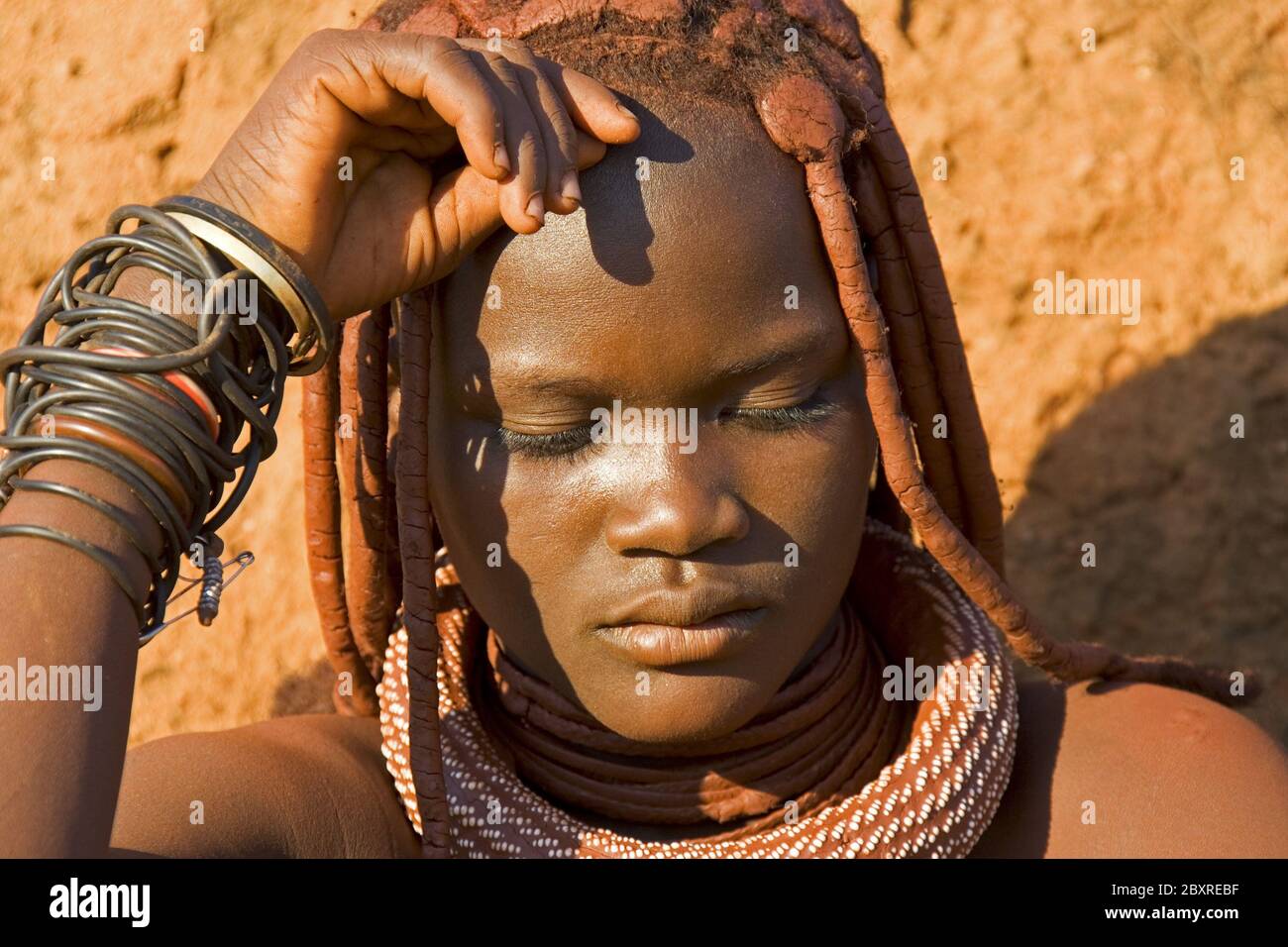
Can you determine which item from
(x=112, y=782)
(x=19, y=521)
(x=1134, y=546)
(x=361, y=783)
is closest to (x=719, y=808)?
(x=361, y=783)

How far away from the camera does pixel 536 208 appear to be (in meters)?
1.93

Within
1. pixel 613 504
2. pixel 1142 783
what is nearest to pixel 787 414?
pixel 613 504

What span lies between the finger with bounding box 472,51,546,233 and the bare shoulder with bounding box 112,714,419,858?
3.14ft

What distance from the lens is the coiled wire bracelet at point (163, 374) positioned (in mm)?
1858

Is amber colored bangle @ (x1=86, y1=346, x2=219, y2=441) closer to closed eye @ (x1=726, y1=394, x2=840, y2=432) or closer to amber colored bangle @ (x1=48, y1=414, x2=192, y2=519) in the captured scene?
amber colored bangle @ (x1=48, y1=414, x2=192, y2=519)

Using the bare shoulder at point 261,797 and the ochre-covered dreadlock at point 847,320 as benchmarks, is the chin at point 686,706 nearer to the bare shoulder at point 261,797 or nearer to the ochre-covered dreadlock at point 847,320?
the ochre-covered dreadlock at point 847,320

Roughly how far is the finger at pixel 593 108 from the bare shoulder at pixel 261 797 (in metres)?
1.08

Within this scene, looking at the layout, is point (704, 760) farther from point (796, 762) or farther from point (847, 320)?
point (847, 320)

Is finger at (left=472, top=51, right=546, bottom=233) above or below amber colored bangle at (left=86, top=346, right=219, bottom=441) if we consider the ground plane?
above

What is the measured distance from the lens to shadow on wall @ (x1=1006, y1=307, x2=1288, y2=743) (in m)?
3.67

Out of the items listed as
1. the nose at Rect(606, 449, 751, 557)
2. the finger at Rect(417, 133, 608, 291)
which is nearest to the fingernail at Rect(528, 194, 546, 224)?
the finger at Rect(417, 133, 608, 291)

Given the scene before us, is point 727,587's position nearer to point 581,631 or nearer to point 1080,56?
point 581,631

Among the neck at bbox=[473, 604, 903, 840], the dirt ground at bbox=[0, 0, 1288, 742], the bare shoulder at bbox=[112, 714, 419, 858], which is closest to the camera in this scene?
the bare shoulder at bbox=[112, 714, 419, 858]

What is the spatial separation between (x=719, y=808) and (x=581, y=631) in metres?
0.41
